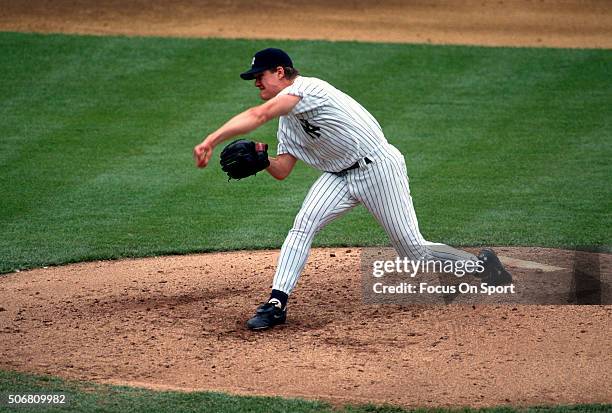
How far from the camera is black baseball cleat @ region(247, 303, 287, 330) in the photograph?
6254mm

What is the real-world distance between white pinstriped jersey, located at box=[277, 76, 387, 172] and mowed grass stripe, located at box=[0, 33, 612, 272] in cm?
212

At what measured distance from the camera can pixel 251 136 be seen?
37.5 feet

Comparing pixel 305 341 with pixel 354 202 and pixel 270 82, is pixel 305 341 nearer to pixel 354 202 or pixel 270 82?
pixel 354 202

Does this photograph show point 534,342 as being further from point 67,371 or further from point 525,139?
point 525,139

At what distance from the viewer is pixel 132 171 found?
10211 mm

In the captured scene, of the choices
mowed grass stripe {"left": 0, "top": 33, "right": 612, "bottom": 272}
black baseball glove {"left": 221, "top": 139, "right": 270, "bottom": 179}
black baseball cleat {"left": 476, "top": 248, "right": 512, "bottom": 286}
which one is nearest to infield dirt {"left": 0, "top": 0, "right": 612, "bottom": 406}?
black baseball cleat {"left": 476, "top": 248, "right": 512, "bottom": 286}

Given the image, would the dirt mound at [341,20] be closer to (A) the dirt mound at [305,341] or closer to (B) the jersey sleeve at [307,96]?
(A) the dirt mound at [305,341]

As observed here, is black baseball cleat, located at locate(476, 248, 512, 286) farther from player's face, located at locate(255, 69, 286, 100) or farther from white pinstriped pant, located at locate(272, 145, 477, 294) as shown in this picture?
player's face, located at locate(255, 69, 286, 100)

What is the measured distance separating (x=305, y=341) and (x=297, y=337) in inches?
3.8

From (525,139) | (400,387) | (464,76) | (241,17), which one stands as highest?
(241,17)

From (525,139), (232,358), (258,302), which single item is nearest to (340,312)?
(258,302)

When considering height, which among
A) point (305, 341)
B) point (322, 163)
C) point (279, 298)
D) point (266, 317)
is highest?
point (322, 163)

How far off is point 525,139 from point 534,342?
5.39 m

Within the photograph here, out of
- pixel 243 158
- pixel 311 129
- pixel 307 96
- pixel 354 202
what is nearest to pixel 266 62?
pixel 307 96
